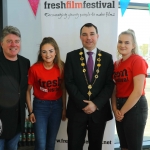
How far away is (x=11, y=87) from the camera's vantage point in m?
1.92

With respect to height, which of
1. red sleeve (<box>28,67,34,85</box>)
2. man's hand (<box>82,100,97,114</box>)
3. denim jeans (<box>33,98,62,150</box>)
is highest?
red sleeve (<box>28,67,34,85</box>)

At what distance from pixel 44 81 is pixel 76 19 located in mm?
904

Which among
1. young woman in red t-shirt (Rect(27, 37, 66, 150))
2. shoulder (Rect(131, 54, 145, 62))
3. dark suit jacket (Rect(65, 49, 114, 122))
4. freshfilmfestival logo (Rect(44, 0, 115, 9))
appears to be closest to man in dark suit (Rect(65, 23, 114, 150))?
dark suit jacket (Rect(65, 49, 114, 122))

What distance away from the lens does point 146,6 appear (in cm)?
325

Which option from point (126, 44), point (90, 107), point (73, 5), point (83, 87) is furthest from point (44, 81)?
Result: point (73, 5)

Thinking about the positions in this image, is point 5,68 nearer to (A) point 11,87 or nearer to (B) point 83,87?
(A) point 11,87

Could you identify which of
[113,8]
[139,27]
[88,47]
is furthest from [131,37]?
[139,27]

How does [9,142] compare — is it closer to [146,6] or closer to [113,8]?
[113,8]

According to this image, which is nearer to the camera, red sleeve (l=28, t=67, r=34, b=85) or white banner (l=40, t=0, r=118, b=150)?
red sleeve (l=28, t=67, r=34, b=85)

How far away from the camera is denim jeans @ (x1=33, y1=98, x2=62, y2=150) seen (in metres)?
2.16

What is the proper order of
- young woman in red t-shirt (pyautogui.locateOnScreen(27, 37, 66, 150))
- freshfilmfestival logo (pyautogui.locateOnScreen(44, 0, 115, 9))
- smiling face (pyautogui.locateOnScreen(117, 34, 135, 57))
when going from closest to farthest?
smiling face (pyautogui.locateOnScreen(117, 34, 135, 57)) → young woman in red t-shirt (pyautogui.locateOnScreen(27, 37, 66, 150)) → freshfilmfestival logo (pyautogui.locateOnScreen(44, 0, 115, 9))

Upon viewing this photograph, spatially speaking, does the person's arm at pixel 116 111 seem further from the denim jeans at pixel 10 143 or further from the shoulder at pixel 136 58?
the denim jeans at pixel 10 143

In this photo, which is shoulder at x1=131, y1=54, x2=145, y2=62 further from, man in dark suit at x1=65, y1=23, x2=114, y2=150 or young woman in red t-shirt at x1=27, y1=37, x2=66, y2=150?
young woman in red t-shirt at x1=27, y1=37, x2=66, y2=150

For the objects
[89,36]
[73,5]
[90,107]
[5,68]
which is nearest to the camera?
[5,68]
